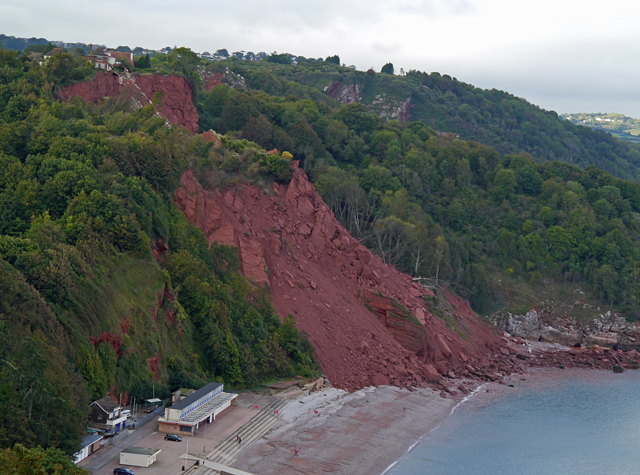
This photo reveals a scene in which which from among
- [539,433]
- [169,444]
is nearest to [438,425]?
[539,433]

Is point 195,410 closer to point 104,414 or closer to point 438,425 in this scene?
point 104,414

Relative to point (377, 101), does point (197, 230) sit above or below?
below

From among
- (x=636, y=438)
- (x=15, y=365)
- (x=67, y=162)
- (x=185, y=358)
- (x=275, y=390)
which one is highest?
(x=67, y=162)

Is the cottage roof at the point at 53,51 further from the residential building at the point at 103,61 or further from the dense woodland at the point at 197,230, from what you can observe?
the residential building at the point at 103,61

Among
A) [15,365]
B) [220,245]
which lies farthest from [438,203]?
[15,365]

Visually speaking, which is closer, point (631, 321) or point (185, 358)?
point (185, 358)

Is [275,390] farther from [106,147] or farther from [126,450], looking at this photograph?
[106,147]

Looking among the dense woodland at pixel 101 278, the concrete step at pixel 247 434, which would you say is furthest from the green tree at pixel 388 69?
Answer: the concrete step at pixel 247 434
